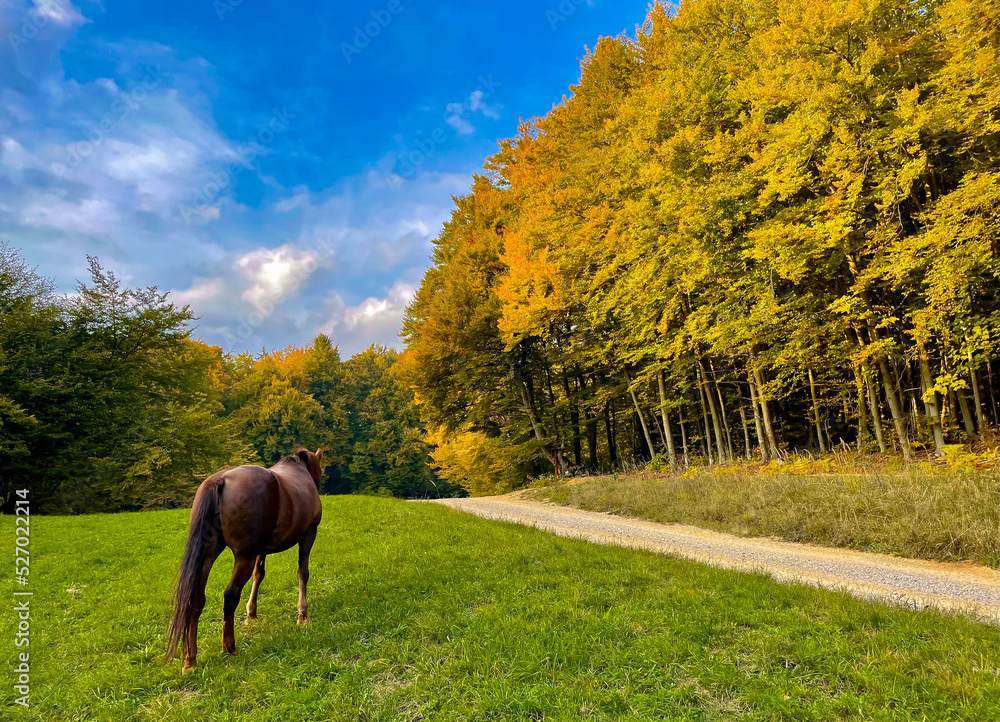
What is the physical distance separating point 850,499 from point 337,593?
Result: 890 centimetres

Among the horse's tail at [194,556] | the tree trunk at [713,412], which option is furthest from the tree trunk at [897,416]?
the horse's tail at [194,556]

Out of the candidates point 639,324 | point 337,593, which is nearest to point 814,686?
point 337,593

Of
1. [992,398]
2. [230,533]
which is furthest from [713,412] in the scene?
[230,533]

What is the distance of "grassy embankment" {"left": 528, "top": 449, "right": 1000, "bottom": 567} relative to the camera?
7043mm

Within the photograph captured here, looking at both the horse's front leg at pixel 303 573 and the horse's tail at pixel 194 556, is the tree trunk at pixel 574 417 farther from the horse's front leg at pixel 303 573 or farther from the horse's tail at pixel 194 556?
the horse's tail at pixel 194 556

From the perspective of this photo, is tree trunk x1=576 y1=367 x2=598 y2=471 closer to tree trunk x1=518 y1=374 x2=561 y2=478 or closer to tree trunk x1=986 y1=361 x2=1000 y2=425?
tree trunk x1=518 y1=374 x2=561 y2=478

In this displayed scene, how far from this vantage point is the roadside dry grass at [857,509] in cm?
700

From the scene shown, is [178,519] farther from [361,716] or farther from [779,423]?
[779,423]

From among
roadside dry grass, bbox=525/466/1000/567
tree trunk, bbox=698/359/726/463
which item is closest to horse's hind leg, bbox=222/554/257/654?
roadside dry grass, bbox=525/466/1000/567

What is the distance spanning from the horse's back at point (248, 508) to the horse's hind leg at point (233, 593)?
4.0 inches

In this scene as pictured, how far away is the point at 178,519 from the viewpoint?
1109cm

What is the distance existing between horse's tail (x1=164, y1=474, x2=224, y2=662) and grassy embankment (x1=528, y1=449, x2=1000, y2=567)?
9364mm

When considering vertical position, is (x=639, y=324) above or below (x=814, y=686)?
above

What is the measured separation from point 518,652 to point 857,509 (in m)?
7.84
